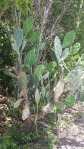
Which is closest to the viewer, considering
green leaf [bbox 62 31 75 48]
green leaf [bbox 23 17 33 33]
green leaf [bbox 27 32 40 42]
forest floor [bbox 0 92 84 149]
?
green leaf [bbox 23 17 33 33]

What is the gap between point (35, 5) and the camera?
3.95m

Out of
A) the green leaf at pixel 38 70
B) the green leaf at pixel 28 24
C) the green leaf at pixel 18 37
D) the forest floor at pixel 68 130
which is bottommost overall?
the forest floor at pixel 68 130

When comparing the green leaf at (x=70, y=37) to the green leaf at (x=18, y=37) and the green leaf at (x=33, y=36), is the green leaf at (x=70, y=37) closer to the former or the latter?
the green leaf at (x=33, y=36)

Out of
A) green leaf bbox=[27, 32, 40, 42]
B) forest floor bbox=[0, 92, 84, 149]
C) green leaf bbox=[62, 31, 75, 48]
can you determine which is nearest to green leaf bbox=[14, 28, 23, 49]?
green leaf bbox=[27, 32, 40, 42]

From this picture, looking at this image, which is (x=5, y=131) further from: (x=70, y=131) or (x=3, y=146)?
(x=70, y=131)

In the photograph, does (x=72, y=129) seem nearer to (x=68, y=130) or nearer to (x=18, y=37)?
(x=68, y=130)

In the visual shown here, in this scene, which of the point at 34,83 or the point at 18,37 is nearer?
the point at 18,37

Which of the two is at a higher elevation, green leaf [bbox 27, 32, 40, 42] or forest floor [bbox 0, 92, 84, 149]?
green leaf [bbox 27, 32, 40, 42]

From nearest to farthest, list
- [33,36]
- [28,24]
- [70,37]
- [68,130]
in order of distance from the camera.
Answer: [28,24], [33,36], [70,37], [68,130]

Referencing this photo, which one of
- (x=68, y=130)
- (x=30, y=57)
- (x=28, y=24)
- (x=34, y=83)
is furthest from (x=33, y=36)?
(x=68, y=130)

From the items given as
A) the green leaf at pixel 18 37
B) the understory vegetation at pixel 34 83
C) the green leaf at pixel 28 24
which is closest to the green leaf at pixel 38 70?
the understory vegetation at pixel 34 83

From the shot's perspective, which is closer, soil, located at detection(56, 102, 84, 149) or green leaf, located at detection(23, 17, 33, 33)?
green leaf, located at detection(23, 17, 33, 33)

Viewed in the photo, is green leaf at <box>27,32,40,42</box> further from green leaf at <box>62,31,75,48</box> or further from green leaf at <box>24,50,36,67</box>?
green leaf at <box>62,31,75,48</box>

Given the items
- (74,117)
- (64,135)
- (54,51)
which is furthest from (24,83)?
(74,117)
